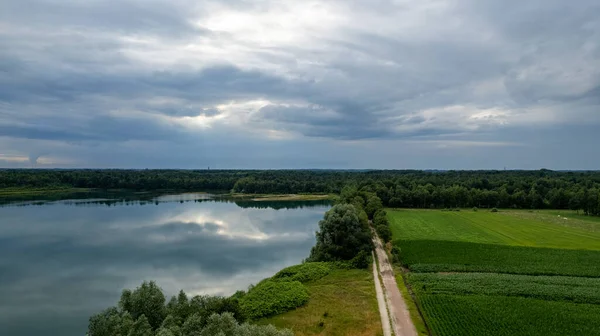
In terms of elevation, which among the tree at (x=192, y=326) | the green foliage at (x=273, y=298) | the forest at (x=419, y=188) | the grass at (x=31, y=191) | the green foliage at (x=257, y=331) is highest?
the forest at (x=419, y=188)

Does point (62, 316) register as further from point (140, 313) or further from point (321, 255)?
point (321, 255)

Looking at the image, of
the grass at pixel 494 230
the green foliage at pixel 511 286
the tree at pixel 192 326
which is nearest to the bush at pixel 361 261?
the green foliage at pixel 511 286

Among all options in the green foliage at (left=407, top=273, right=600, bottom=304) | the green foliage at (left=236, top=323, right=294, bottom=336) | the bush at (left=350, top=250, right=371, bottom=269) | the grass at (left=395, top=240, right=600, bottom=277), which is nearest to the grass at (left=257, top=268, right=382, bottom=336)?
the bush at (left=350, top=250, right=371, bottom=269)

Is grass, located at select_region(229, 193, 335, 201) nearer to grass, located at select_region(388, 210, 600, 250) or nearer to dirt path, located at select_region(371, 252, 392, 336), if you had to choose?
grass, located at select_region(388, 210, 600, 250)

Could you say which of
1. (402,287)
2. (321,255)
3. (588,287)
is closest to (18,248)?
(321,255)

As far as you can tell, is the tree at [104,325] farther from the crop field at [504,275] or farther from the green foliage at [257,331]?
the crop field at [504,275]
